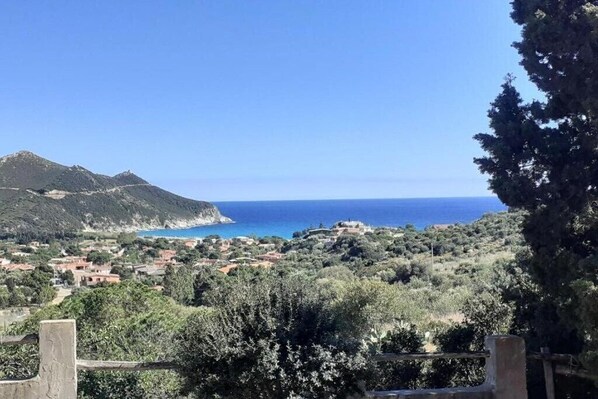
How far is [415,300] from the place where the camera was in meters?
17.3

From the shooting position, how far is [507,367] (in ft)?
15.9

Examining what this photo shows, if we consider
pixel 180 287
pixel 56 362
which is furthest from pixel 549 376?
pixel 180 287

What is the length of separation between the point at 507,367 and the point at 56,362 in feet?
13.1

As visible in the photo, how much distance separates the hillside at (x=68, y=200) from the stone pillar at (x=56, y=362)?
71.6 meters

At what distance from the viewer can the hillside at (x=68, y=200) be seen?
72625 mm

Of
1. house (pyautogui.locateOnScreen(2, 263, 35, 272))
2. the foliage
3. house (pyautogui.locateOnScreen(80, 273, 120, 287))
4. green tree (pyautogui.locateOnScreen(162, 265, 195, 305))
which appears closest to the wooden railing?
the foliage

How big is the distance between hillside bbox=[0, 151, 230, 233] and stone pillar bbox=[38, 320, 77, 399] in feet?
235

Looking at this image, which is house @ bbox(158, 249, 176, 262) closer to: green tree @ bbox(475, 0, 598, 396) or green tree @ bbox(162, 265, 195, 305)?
green tree @ bbox(162, 265, 195, 305)

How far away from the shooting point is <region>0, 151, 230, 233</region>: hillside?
72.6 metres

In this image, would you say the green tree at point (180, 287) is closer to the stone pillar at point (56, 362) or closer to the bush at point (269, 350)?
the stone pillar at point (56, 362)

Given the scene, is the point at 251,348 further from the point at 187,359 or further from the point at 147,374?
the point at 147,374

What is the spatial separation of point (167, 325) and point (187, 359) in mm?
4525

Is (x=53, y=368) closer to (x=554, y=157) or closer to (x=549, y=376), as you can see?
(x=549, y=376)

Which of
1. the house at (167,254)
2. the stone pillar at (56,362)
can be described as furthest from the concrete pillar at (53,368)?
the house at (167,254)
